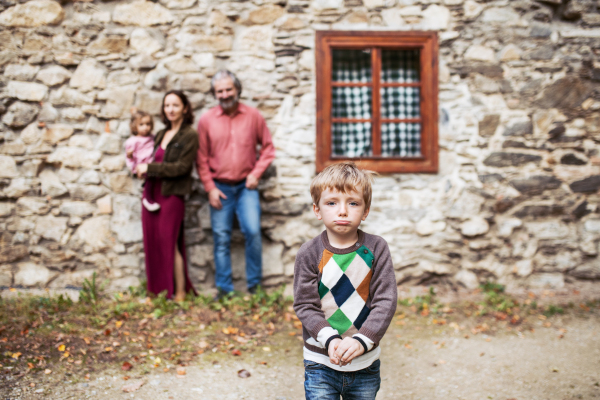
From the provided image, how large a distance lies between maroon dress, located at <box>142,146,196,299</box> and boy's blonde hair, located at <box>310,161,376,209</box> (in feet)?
8.20

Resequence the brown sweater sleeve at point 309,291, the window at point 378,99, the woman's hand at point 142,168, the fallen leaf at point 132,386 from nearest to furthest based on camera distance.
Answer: the brown sweater sleeve at point 309,291 < the fallen leaf at point 132,386 < the woman's hand at point 142,168 < the window at point 378,99

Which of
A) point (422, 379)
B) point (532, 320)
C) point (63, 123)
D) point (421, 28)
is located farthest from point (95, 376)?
point (421, 28)

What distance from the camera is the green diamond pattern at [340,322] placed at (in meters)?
1.69

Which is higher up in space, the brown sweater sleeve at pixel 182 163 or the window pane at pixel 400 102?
the window pane at pixel 400 102

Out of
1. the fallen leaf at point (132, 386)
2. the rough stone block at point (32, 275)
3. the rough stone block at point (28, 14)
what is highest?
the rough stone block at point (28, 14)

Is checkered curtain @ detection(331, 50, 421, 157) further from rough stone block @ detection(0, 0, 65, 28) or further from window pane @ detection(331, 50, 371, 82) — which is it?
rough stone block @ detection(0, 0, 65, 28)

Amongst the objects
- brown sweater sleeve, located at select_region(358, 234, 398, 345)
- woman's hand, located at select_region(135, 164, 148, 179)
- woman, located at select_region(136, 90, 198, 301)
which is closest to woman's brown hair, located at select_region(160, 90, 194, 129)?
woman, located at select_region(136, 90, 198, 301)

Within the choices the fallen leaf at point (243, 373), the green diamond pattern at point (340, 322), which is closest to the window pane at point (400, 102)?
the fallen leaf at point (243, 373)

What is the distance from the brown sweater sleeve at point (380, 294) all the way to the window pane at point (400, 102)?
10.1 feet

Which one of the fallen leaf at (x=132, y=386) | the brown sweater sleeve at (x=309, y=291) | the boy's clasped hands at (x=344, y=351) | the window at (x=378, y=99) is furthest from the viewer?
the window at (x=378, y=99)

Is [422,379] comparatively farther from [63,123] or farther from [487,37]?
[63,123]

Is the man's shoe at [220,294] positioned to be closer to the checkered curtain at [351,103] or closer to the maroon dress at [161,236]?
the maroon dress at [161,236]

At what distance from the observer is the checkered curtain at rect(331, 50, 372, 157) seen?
179 inches

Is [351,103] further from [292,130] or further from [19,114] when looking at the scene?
[19,114]
